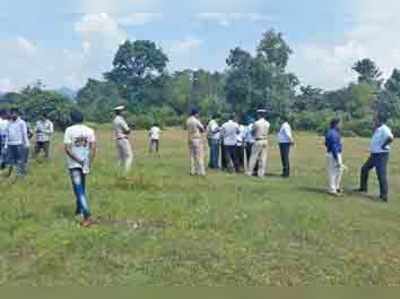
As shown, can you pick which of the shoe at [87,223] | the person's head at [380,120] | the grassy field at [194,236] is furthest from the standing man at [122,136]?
→ the shoe at [87,223]

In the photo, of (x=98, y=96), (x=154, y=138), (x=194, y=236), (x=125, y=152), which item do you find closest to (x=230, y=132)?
(x=125, y=152)

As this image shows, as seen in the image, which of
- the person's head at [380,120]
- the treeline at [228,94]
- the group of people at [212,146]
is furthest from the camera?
the treeline at [228,94]

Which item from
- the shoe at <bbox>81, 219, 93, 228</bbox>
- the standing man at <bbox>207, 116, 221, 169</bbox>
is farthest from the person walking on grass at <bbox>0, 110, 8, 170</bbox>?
the shoe at <bbox>81, 219, 93, 228</bbox>

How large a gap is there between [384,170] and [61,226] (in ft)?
27.1

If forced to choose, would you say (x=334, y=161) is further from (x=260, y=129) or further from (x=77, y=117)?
(x=77, y=117)

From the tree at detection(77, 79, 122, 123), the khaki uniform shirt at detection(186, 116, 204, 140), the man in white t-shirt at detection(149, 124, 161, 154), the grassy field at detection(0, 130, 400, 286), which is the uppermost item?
the tree at detection(77, 79, 122, 123)

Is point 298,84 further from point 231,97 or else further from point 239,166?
point 239,166

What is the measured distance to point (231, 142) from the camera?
24.5m

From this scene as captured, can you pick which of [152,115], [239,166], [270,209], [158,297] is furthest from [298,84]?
[158,297]

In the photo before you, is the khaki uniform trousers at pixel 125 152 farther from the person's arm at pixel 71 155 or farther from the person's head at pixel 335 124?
the person's arm at pixel 71 155

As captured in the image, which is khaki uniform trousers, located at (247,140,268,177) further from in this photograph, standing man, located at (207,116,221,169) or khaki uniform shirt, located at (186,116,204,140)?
standing man, located at (207,116,221,169)

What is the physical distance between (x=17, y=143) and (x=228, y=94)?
2789 inches

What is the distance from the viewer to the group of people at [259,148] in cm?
1984

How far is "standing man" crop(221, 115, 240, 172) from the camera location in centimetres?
2436
